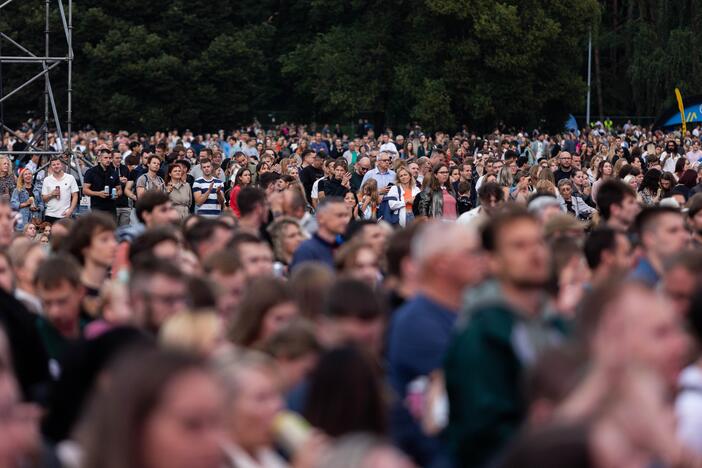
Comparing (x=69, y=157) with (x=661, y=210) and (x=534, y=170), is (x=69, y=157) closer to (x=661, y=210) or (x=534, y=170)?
(x=534, y=170)

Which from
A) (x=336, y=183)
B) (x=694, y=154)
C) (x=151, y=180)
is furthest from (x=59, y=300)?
(x=694, y=154)

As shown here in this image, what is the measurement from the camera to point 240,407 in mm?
4977

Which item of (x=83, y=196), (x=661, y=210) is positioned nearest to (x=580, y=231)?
(x=661, y=210)

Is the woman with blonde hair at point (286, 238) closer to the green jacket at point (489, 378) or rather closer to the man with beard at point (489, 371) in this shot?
the man with beard at point (489, 371)

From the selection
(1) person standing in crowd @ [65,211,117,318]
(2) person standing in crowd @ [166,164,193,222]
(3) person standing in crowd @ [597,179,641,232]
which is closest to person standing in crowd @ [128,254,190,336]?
(1) person standing in crowd @ [65,211,117,318]

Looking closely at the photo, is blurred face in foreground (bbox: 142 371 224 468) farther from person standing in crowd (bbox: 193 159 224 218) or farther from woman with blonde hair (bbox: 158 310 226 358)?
person standing in crowd (bbox: 193 159 224 218)

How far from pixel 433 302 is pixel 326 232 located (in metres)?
4.34

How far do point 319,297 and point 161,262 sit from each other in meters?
0.89

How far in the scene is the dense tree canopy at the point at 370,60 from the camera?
58.9 metres

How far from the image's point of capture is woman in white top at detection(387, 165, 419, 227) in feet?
64.7

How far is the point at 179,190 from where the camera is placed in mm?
19719

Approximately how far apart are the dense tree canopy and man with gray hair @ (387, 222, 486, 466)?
169ft

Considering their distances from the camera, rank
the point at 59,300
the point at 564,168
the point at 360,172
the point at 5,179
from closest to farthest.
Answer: the point at 59,300 < the point at 5,179 < the point at 564,168 < the point at 360,172

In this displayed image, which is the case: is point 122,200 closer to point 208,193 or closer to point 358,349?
point 208,193
